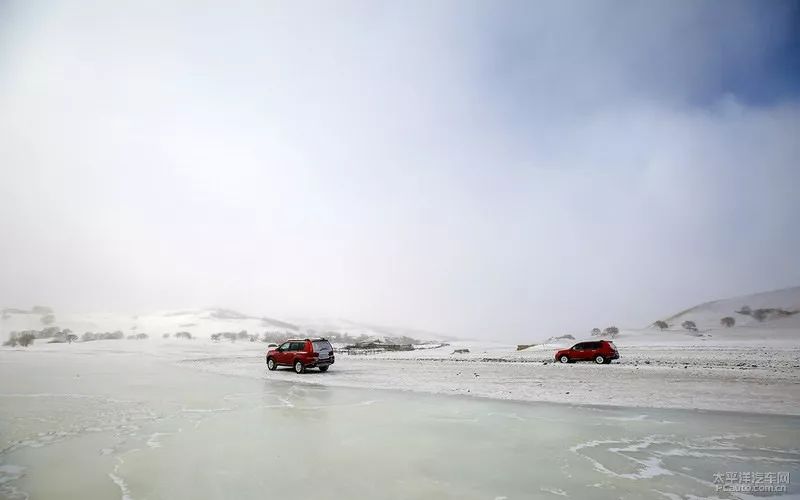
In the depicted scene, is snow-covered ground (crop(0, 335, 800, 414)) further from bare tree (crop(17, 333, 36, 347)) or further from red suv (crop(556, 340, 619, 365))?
bare tree (crop(17, 333, 36, 347))

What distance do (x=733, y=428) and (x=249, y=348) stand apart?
52562 mm

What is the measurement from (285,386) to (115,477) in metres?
13.3

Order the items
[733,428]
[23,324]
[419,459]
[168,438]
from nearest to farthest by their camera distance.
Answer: [419,459]
[168,438]
[733,428]
[23,324]

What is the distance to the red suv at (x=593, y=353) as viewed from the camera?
99.0ft

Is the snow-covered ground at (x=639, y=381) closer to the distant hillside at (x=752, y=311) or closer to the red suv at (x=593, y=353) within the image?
the red suv at (x=593, y=353)

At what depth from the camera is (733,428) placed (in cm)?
1061

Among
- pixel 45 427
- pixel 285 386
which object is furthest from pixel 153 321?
pixel 45 427

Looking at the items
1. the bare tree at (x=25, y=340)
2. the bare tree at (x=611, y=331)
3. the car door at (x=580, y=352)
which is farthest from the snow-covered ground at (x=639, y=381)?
the bare tree at (x=25, y=340)

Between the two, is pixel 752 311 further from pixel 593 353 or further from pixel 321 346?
pixel 321 346

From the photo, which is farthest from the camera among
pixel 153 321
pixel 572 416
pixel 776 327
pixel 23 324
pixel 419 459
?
pixel 153 321

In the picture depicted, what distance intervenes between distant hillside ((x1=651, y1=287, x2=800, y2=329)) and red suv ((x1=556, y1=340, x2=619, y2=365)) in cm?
3864

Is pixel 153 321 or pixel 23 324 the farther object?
pixel 153 321

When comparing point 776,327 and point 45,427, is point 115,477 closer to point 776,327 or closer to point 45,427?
point 45,427

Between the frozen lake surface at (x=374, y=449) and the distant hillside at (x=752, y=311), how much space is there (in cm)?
5863
